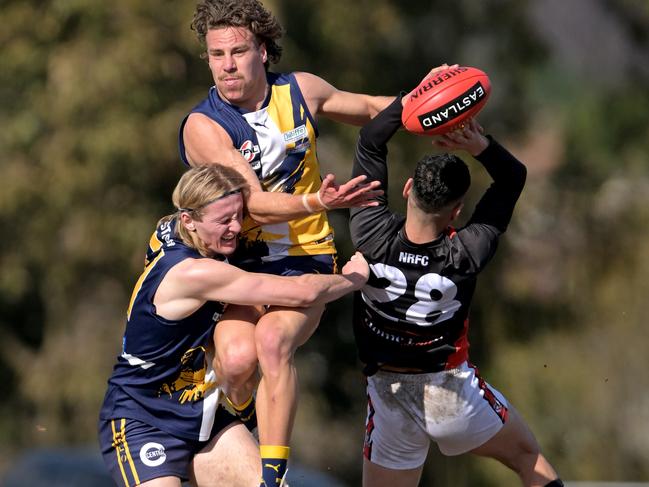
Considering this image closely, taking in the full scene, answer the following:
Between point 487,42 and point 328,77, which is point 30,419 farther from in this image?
point 487,42

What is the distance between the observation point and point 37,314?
16531 millimetres

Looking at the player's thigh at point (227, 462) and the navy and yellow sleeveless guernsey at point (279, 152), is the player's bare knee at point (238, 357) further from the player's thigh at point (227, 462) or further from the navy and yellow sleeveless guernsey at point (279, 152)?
the navy and yellow sleeveless guernsey at point (279, 152)

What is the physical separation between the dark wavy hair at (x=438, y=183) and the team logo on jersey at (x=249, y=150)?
0.79 metres

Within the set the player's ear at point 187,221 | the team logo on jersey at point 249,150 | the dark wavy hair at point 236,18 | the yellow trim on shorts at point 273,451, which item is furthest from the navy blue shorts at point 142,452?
the dark wavy hair at point 236,18

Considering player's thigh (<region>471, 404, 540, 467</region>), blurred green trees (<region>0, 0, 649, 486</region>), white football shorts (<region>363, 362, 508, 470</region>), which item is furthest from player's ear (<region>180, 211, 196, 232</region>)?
blurred green trees (<region>0, 0, 649, 486</region>)

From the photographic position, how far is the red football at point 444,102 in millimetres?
5473

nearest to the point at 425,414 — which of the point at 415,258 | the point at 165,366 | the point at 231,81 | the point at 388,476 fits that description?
the point at 388,476

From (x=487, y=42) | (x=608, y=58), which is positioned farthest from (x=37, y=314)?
(x=608, y=58)

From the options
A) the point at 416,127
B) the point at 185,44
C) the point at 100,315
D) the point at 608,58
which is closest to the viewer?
the point at 416,127

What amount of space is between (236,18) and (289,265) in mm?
1171

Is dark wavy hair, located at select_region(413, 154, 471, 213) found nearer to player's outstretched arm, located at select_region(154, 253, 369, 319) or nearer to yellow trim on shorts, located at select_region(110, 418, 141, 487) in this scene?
player's outstretched arm, located at select_region(154, 253, 369, 319)

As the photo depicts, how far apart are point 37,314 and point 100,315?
1734 mm

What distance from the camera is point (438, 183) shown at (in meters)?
5.35

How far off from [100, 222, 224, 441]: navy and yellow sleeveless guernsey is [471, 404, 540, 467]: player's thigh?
134 cm
